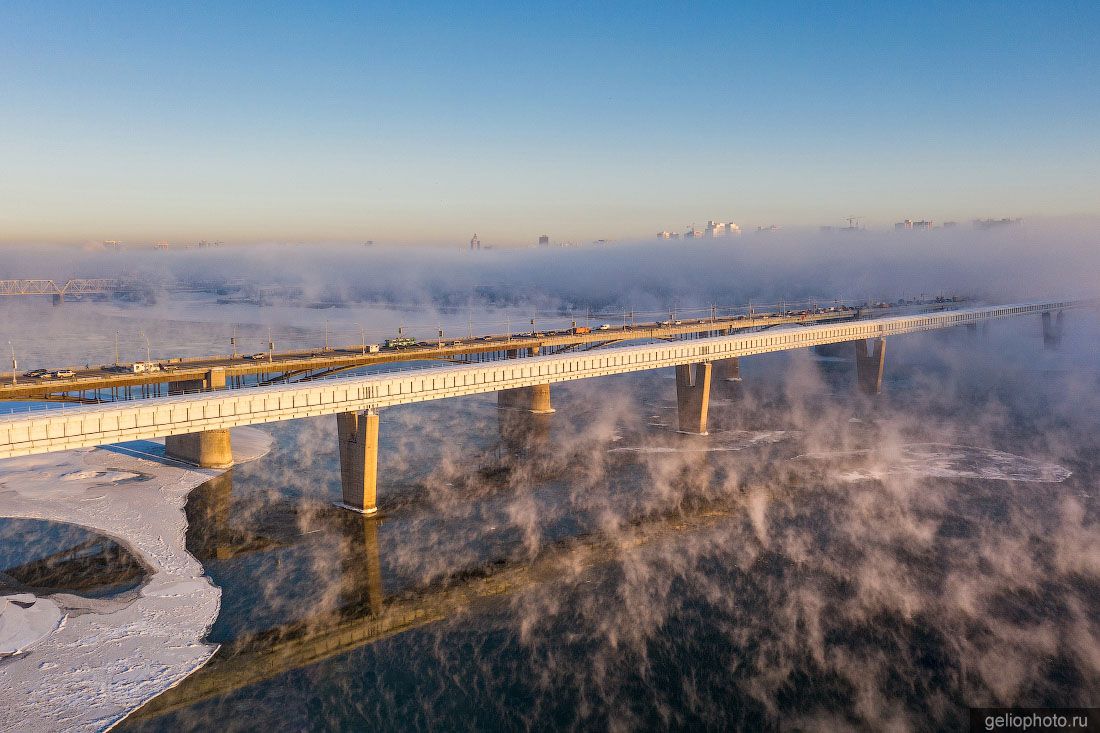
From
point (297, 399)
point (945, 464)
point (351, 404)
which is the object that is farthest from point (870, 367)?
point (297, 399)

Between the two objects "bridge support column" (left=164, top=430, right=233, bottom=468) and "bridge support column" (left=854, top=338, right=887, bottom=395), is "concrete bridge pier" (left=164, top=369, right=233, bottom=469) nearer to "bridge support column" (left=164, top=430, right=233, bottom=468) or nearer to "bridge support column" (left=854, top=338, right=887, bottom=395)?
"bridge support column" (left=164, top=430, right=233, bottom=468)

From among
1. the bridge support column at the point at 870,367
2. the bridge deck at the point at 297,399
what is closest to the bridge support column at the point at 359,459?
the bridge deck at the point at 297,399

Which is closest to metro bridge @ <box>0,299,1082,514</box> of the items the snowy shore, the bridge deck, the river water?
the bridge deck

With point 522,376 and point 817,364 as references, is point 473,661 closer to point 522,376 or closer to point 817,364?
point 522,376

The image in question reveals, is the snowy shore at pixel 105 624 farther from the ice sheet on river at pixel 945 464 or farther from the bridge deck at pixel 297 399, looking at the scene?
the ice sheet on river at pixel 945 464

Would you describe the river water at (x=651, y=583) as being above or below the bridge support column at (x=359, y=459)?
below

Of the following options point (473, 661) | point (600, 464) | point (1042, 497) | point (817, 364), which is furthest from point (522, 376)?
point (817, 364)
